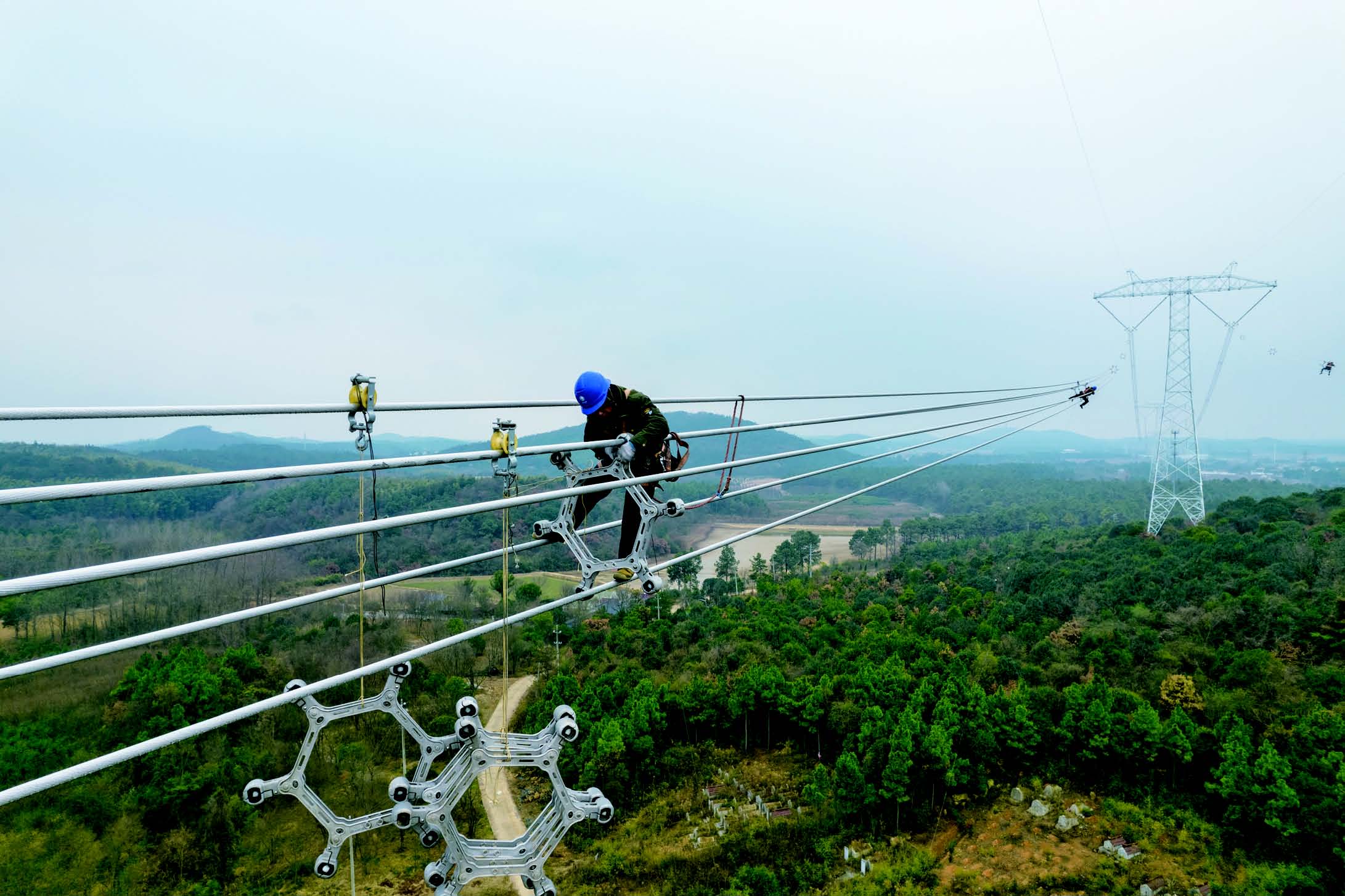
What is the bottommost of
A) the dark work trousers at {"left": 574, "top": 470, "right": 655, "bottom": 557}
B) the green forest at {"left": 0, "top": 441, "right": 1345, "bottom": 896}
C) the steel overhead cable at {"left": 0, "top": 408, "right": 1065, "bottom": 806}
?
the green forest at {"left": 0, "top": 441, "right": 1345, "bottom": 896}

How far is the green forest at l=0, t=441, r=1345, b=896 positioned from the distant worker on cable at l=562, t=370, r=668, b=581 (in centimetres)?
588

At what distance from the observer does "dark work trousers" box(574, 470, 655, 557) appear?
576cm

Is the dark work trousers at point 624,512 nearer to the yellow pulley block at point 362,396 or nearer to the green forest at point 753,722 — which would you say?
the yellow pulley block at point 362,396

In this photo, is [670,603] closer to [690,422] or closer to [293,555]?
[293,555]

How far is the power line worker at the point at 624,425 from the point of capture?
19.2 feet

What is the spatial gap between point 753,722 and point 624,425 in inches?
990

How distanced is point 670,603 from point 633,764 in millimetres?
23617

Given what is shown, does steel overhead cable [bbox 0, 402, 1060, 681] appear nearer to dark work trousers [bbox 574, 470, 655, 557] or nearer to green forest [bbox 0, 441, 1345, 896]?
dark work trousers [bbox 574, 470, 655, 557]

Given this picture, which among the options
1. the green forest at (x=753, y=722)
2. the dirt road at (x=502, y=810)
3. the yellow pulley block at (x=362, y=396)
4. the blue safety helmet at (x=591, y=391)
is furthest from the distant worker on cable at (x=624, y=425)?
the dirt road at (x=502, y=810)

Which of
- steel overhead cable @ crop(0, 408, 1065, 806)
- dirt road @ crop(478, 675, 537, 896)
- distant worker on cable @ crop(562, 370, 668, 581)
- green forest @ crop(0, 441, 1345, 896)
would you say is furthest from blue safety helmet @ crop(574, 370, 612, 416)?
dirt road @ crop(478, 675, 537, 896)

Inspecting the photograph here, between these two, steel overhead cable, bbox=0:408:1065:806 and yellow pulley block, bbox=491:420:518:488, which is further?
yellow pulley block, bbox=491:420:518:488

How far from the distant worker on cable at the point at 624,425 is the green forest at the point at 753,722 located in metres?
5.88

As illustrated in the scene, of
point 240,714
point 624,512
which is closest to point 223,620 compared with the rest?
point 240,714

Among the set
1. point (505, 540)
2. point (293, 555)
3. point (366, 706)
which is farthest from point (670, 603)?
point (505, 540)
